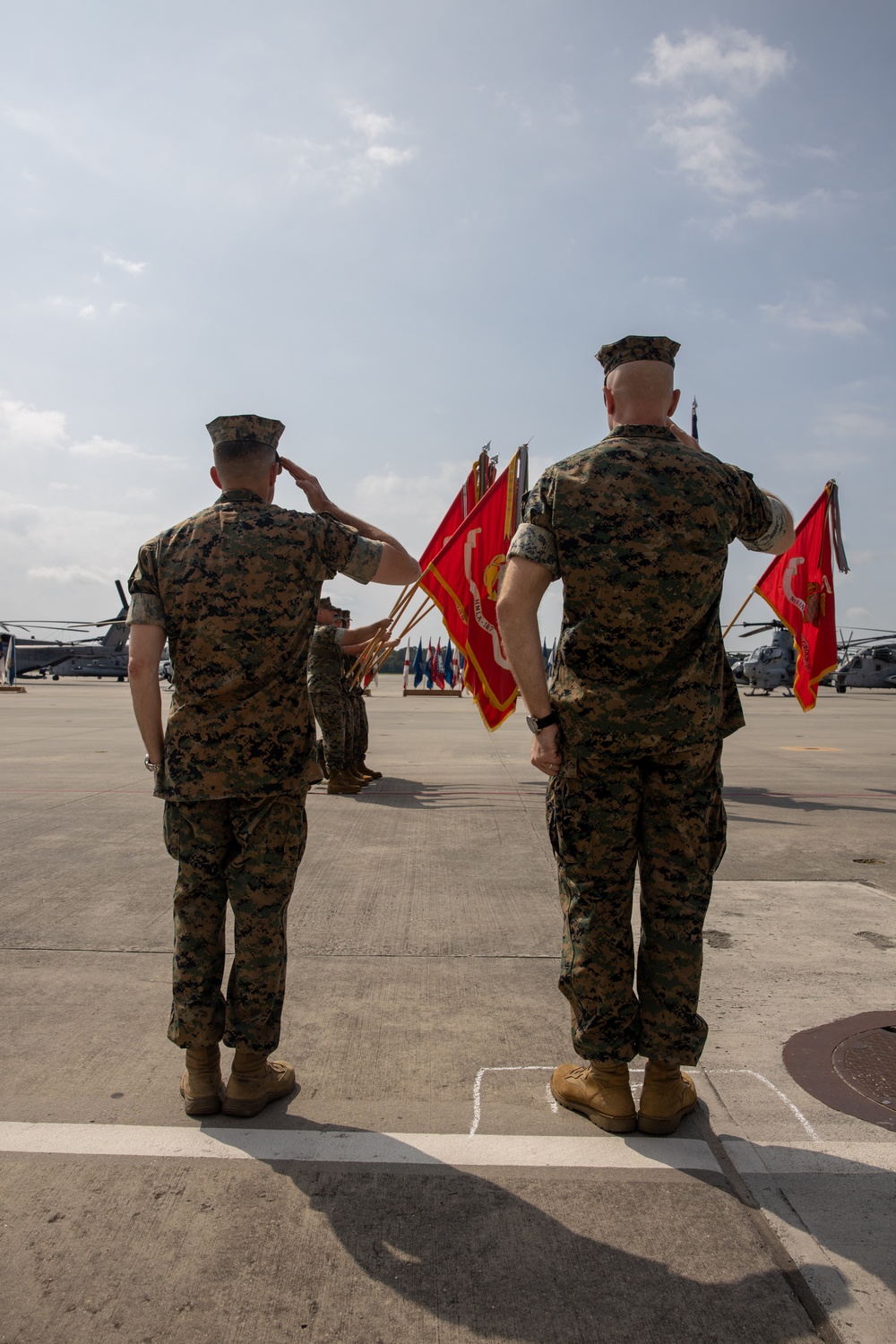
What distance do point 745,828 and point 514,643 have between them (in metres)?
4.79

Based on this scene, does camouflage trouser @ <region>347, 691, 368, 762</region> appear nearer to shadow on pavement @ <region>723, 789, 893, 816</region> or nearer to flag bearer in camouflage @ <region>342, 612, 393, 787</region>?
flag bearer in camouflage @ <region>342, 612, 393, 787</region>

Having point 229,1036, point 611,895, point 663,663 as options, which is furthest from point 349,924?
point 663,663

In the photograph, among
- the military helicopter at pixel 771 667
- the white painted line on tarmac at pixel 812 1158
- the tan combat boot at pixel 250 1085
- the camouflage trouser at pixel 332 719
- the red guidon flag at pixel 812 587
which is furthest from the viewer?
the military helicopter at pixel 771 667

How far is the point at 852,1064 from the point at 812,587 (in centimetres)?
746

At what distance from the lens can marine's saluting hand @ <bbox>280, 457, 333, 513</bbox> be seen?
2.82m

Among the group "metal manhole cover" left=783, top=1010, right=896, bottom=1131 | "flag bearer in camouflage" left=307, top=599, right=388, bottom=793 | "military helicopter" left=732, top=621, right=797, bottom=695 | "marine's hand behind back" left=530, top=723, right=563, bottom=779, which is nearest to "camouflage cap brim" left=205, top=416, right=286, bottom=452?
"marine's hand behind back" left=530, top=723, right=563, bottom=779

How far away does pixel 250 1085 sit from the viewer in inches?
99.5

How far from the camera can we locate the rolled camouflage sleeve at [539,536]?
2.45 meters

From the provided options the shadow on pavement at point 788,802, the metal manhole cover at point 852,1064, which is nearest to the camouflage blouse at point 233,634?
the metal manhole cover at point 852,1064

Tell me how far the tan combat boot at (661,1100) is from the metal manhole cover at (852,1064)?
1.43 feet

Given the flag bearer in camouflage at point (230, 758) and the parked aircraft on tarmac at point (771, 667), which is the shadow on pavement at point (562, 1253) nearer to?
the flag bearer in camouflage at point (230, 758)

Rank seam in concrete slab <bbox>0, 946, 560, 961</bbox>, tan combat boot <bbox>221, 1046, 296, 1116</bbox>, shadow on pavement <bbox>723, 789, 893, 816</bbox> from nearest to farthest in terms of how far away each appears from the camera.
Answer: tan combat boot <bbox>221, 1046, 296, 1116</bbox> → seam in concrete slab <bbox>0, 946, 560, 961</bbox> → shadow on pavement <bbox>723, 789, 893, 816</bbox>

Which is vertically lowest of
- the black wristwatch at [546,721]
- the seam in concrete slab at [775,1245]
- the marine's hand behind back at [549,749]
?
the seam in concrete slab at [775,1245]

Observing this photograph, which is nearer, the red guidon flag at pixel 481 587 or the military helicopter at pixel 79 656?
the red guidon flag at pixel 481 587
